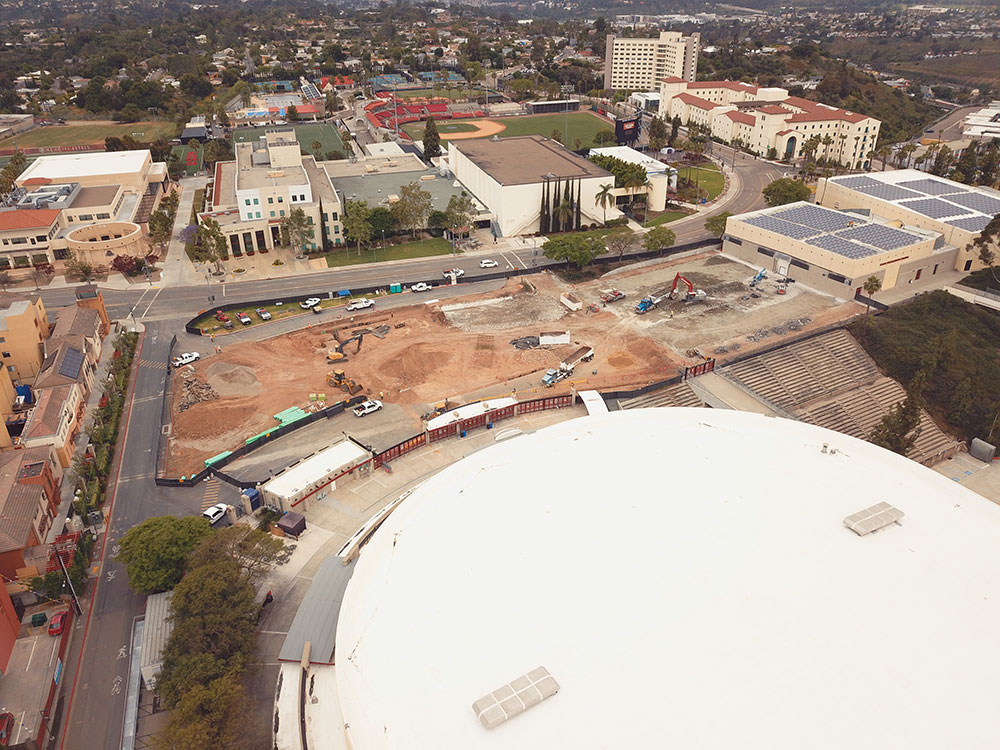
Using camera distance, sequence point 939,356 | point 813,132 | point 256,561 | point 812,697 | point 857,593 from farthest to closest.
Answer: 1. point 813,132
2. point 939,356
3. point 256,561
4. point 857,593
5. point 812,697

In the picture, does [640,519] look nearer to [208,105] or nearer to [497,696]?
[497,696]

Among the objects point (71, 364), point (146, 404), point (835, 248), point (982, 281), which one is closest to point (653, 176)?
point (835, 248)

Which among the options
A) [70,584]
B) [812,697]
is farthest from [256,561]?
[812,697]

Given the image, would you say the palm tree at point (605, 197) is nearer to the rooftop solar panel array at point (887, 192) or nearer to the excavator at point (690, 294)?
the excavator at point (690, 294)

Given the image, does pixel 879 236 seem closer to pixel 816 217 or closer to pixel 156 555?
pixel 816 217

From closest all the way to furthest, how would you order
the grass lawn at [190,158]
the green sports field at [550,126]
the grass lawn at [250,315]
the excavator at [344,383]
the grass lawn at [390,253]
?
the excavator at [344,383]
the grass lawn at [250,315]
the grass lawn at [390,253]
the grass lawn at [190,158]
the green sports field at [550,126]

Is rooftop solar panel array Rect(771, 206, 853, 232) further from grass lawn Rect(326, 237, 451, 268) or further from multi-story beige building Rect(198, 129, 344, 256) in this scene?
multi-story beige building Rect(198, 129, 344, 256)

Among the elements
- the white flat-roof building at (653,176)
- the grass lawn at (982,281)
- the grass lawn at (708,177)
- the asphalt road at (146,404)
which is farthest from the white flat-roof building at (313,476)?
the grass lawn at (708,177)
